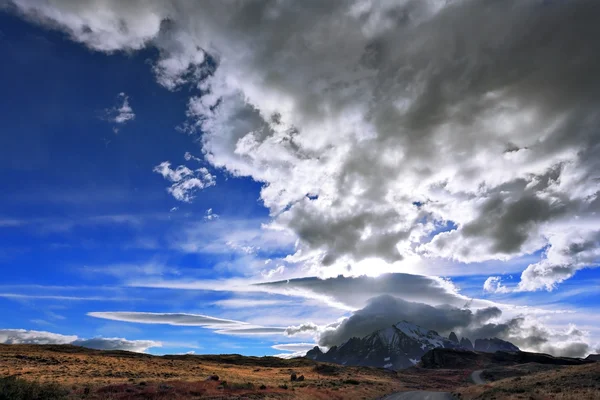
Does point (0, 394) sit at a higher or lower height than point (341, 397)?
higher

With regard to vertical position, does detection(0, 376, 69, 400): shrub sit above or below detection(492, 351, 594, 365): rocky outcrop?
above

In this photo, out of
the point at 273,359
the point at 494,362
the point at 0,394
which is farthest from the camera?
the point at 494,362

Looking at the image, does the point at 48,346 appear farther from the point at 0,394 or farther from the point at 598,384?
the point at 598,384

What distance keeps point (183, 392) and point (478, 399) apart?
2854cm

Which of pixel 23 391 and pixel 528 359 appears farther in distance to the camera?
pixel 528 359

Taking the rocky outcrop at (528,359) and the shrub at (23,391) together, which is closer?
the shrub at (23,391)

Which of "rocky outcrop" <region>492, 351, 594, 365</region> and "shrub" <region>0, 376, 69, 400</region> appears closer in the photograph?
"shrub" <region>0, 376, 69, 400</region>

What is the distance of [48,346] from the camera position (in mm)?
89312

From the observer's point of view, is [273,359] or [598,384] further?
[273,359]

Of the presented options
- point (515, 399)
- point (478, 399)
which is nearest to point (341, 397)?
point (478, 399)

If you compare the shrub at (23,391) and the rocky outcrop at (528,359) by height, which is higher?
the shrub at (23,391)

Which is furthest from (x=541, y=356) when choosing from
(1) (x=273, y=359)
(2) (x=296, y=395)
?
(2) (x=296, y=395)

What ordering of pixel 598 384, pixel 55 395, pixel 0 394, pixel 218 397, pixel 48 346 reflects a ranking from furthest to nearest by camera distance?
pixel 48 346
pixel 598 384
pixel 218 397
pixel 55 395
pixel 0 394

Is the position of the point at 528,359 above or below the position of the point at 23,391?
below
